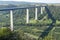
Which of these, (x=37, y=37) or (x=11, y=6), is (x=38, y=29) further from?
(x=11, y=6)

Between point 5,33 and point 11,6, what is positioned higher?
point 11,6

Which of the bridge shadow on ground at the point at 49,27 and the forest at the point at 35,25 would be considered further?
the bridge shadow on ground at the point at 49,27

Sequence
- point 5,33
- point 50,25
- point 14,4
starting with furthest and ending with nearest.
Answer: point 50,25 < point 14,4 < point 5,33

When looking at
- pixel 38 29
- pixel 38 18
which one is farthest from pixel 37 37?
pixel 38 18

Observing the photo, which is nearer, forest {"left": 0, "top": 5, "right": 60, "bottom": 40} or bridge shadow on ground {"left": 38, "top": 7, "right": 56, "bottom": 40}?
forest {"left": 0, "top": 5, "right": 60, "bottom": 40}

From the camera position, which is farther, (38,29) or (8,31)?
(38,29)

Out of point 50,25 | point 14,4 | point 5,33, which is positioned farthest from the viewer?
point 50,25

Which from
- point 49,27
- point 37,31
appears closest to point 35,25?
point 37,31

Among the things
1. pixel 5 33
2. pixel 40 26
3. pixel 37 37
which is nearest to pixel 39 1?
pixel 40 26

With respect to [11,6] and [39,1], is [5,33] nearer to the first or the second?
[11,6]

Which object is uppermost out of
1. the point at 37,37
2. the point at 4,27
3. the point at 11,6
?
the point at 11,6

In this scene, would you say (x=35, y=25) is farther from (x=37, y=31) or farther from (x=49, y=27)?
(x=49, y=27)
